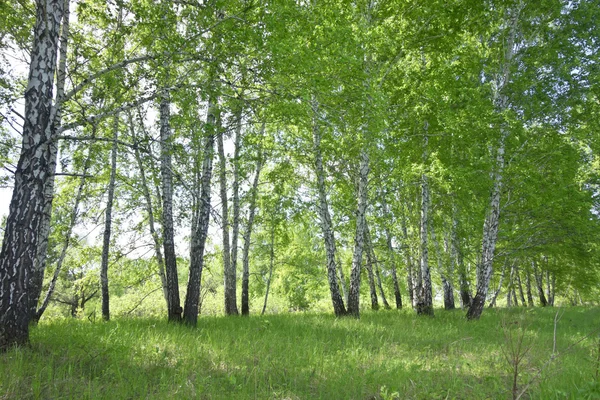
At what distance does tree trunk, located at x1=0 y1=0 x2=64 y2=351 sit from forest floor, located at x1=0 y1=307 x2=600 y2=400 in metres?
0.54

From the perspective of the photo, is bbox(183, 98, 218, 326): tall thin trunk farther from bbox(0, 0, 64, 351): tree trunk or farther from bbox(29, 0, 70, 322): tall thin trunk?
bbox(0, 0, 64, 351): tree trunk

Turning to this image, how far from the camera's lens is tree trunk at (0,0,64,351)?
462 centimetres

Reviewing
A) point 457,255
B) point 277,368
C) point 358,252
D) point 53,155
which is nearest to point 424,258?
point 358,252

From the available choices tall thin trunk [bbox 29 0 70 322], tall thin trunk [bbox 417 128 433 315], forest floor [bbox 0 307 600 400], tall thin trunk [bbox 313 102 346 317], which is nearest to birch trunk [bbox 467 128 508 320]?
tall thin trunk [bbox 417 128 433 315]

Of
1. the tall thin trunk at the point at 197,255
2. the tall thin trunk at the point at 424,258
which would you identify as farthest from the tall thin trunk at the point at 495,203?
the tall thin trunk at the point at 197,255

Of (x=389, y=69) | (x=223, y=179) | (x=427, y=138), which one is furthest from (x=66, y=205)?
(x=427, y=138)

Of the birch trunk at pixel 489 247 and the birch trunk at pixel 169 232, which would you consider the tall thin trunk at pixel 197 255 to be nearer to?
the birch trunk at pixel 169 232

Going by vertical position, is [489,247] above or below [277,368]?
above

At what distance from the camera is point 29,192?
15.7 ft

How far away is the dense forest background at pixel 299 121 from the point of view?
19.9ft

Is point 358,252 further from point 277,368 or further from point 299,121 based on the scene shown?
point 277,368

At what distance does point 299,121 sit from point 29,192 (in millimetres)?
4867

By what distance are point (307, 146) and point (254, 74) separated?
5.93 metres

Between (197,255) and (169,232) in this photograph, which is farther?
(169,232)
